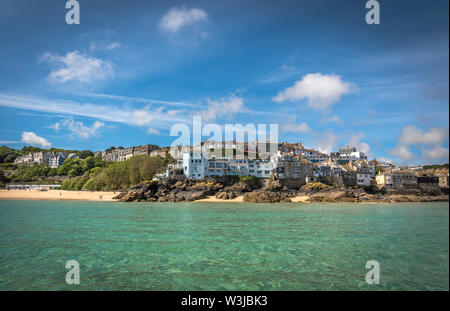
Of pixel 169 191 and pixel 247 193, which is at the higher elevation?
pixel 169 191

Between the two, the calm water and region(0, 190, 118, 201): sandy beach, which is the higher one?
the calm water

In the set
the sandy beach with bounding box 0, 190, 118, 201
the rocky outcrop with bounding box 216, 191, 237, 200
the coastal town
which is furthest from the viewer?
the coastal town

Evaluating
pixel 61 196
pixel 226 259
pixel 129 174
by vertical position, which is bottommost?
pixel 61 196

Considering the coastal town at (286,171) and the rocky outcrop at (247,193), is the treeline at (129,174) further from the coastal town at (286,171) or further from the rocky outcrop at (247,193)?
the rocky outcrop at (247,193)

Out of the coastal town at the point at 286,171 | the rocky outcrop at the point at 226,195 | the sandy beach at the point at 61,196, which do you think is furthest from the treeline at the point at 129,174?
the rocky outcrop at the point at 226,195

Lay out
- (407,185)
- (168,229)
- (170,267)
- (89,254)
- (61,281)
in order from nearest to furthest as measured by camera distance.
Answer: (61,281), (170,267), (89,254), (168,229), (407,185)

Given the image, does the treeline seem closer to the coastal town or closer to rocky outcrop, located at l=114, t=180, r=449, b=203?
the coastal town

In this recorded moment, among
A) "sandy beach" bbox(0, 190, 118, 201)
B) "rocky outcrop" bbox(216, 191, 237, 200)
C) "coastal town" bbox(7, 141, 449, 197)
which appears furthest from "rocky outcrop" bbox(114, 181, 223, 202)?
"sandy beach" bbox(0, 190, 118, 201)

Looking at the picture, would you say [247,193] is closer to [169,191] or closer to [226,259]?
[169,191]

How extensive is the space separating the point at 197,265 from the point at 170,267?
0.93 metres

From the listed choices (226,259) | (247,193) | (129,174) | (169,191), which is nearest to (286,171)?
(247,193)

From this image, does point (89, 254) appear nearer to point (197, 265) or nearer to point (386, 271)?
point (197, 265)

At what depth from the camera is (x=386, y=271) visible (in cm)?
814
